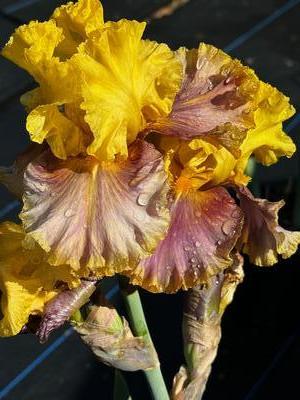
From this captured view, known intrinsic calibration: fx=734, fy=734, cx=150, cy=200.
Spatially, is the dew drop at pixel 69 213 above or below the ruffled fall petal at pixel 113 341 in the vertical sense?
above

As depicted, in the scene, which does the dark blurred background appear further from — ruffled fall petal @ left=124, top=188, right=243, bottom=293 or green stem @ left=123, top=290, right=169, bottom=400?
ruffled fall petal @ left=124, top=188, right=243, bottom=293

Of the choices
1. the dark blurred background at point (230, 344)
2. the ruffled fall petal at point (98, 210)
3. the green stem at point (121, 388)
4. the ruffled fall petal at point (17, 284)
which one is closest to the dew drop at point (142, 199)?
the ruffled fall petal at point (98, 210)

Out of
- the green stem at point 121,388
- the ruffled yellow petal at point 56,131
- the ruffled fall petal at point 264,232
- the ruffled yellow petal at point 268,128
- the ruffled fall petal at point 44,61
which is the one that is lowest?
the green stem at point 121,388

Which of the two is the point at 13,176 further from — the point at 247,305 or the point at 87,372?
Answer: the point at 247,305

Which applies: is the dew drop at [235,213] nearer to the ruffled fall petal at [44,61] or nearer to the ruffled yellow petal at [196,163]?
the ruffled yellow petal at [196,163]

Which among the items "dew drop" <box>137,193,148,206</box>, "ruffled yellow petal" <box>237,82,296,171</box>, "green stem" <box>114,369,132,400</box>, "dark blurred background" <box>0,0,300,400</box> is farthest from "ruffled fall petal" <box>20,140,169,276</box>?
"dark blurred background" <box>0,0,300,400</box>

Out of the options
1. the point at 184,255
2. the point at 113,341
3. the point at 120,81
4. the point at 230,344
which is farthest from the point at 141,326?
the point at 230,344

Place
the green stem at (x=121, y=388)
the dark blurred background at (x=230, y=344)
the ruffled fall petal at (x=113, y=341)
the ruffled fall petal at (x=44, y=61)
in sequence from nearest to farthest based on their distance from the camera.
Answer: the ruffled fall petal at (x=44, y=61)
the ruffled fall petal at (x=113, y=341)
the green stem at (x=121, y=388)
the dark blurred background at (x=230, y=344)
